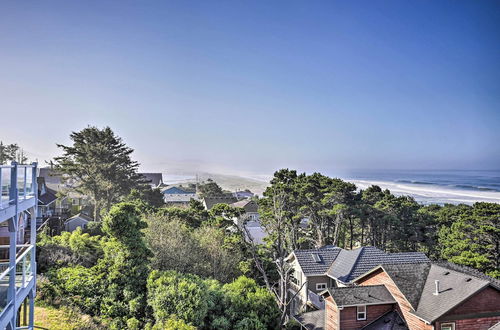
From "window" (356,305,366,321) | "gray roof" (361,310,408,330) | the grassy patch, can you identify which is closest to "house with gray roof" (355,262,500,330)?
"gray roof" (361,310,408,330)

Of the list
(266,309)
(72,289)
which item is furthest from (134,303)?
(266,309)

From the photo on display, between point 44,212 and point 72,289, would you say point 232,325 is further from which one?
point 44,212

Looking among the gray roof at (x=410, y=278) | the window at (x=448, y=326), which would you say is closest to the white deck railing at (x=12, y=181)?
the gray roof at (x=410, y=278)

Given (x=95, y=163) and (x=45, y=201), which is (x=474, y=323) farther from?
(x=45, y=201)

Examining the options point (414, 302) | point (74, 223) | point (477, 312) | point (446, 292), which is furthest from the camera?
point (74, 223)

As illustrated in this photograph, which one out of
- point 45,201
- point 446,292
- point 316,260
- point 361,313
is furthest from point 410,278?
point 45,201

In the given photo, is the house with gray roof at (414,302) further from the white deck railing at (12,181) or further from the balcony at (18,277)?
the white deck railing at (12,181)

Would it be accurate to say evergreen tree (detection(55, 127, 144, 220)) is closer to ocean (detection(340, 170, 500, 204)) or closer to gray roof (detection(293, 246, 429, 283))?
gray roof (detection(293, 246, 429, 283))
